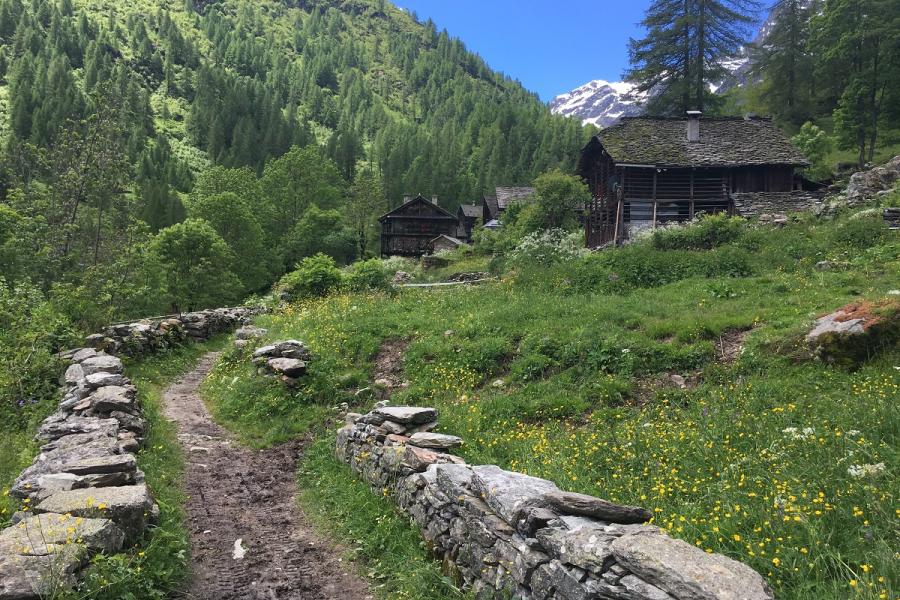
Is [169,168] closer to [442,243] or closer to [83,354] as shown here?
[442,243]

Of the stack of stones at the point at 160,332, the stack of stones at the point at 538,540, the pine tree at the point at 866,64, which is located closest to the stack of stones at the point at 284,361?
the stack of stones at the point at 538,540

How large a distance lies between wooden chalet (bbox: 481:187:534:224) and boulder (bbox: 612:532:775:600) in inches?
2280

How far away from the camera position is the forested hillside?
2370cm

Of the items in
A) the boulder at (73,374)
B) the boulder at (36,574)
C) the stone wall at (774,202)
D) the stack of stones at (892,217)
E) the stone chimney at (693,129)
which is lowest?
the boulder at (73,374)

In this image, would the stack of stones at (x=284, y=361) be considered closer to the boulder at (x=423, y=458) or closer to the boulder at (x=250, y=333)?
the boulder at (x=250, y=333)

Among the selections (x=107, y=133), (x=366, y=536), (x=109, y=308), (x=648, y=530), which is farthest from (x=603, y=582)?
(x=107, y=133)

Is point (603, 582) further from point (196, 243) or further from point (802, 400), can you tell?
point (196, 243)

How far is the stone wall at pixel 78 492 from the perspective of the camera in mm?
4652

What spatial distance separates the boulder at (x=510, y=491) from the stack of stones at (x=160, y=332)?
1490cm

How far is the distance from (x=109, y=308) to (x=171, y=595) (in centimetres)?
1717

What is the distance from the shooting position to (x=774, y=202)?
29.2 m

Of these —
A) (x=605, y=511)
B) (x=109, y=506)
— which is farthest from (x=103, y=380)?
(x=605, y=511)

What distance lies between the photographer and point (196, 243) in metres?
38.6

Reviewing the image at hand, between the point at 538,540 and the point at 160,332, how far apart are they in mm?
17943
